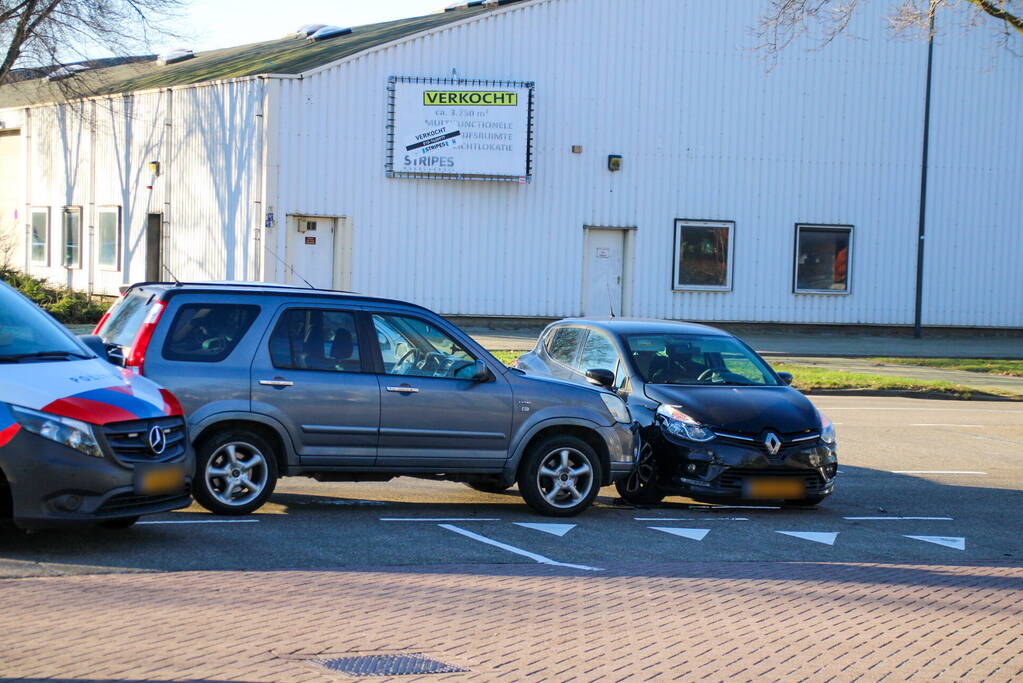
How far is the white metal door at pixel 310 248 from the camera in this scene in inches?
1113

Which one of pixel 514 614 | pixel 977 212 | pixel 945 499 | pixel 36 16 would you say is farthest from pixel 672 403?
pixel 36 16

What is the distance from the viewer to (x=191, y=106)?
31.0m

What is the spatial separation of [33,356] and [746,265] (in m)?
24.7

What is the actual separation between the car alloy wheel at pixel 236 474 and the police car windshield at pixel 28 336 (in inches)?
51.4

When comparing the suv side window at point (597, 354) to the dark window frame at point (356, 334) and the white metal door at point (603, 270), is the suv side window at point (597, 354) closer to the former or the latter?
the dark window frame at point (356, 334)

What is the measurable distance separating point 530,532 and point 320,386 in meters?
1.89

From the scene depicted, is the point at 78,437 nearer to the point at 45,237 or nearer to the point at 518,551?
the point at 518,551

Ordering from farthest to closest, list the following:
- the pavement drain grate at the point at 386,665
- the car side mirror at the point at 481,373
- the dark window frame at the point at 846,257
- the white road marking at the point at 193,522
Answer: the dark window frame at the point at 846,257
the car side mirror at the point at 481,373
the white road marking at the point at 193,522
the pavement drain grate at the point at 386,665

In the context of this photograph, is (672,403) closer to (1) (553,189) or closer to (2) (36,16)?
(1) (553,189)

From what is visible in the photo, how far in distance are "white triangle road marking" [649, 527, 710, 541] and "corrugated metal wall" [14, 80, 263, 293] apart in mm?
19451

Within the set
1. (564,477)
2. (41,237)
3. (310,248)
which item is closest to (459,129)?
(310,248)

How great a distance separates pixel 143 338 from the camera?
29.9 ft

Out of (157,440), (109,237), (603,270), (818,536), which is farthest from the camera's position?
(109,237)

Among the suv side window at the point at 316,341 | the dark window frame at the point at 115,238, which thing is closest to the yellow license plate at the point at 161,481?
the suv side window at the point at 316,341
